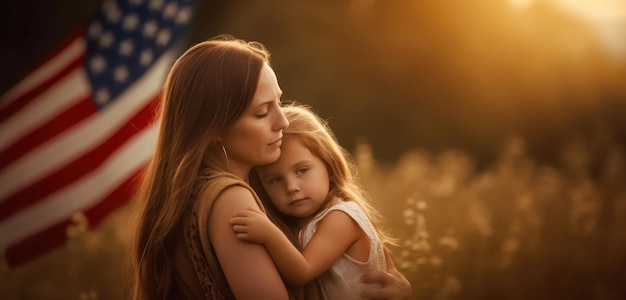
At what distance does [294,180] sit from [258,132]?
0.33 metres

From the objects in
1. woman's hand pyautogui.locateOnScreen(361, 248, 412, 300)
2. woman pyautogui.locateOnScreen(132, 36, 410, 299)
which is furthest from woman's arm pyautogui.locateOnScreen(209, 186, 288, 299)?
woman's hand pyautogui.locateOnScreen(361, 248, 412, 300)

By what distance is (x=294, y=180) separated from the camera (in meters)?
2.78

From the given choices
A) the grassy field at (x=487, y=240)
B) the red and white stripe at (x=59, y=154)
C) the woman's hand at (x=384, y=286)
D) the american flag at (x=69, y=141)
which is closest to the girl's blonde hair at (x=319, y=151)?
the woman's hand at (x=384, y=286)

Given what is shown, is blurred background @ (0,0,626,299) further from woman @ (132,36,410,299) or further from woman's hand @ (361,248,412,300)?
woman @ (132,36,410,299)

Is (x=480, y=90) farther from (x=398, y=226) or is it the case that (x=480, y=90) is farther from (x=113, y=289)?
(x=113, y=289)

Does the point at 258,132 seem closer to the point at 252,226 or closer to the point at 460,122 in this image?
the point at 252,226

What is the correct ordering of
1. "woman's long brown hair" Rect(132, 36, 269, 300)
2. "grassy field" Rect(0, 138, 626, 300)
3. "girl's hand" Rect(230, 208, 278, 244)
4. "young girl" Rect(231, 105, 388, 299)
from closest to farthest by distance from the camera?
"girl's hand" Rect(230, 208, 278, 244)
"woman's long brown hair" Rect(132, 36, 269, 300)
"young girl" Rect(231, 105, 388, 299)
"grassy field" Rect(0, 138, 626, 300)

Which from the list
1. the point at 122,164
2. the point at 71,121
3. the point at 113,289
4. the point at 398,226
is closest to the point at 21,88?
the point at 71,121

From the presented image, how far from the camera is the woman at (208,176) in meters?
2.33

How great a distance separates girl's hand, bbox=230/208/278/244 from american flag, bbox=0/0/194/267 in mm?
2773

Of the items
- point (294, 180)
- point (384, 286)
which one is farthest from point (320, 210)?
point (384, 286)

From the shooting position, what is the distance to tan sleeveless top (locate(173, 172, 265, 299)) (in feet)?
7.76

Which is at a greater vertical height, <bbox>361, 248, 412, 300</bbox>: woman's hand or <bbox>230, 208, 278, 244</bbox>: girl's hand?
<bbox>230, 208, 278, 244</bbox>: girl's hand

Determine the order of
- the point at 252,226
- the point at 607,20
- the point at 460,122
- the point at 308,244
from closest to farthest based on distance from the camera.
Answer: the point at 252,226 → the point at 308,244 → the point at 607,20 → the point at 460,122
